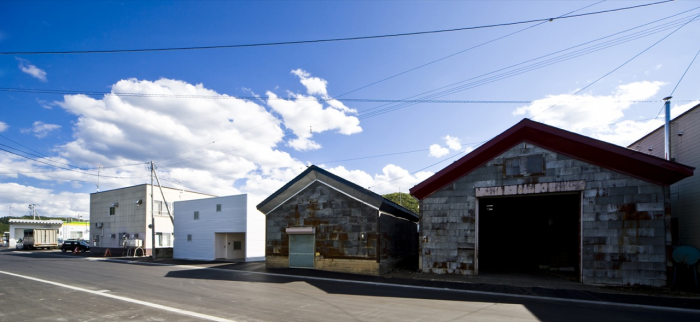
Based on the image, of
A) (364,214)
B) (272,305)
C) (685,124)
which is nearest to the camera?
(272,305)

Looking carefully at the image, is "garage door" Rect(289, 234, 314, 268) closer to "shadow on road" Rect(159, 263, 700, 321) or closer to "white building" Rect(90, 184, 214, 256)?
"shadow on road" Rect(159, 263, 700, 321)

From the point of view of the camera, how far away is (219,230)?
2998 cm

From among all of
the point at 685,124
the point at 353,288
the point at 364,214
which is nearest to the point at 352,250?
the point at 364,214

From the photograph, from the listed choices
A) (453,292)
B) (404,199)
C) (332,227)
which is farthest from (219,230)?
(404,199)

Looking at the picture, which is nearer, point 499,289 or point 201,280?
point 499,289

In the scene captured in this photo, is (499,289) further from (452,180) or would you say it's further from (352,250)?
(352,250)

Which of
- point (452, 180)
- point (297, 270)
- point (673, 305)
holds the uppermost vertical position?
point (452, 180)

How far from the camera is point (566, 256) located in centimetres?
2100

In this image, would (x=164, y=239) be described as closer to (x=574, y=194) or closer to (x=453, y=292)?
(x=453, y=292)

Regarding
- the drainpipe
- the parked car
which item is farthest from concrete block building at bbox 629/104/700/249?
the parked car

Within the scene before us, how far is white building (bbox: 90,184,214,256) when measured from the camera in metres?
38.7

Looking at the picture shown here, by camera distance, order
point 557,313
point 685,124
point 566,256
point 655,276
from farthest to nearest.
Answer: point 566,256 < point 685,124 < point 655,276 < point 557,313

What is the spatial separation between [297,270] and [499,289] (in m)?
11.1

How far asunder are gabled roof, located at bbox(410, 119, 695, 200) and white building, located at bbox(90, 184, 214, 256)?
30.8 m
